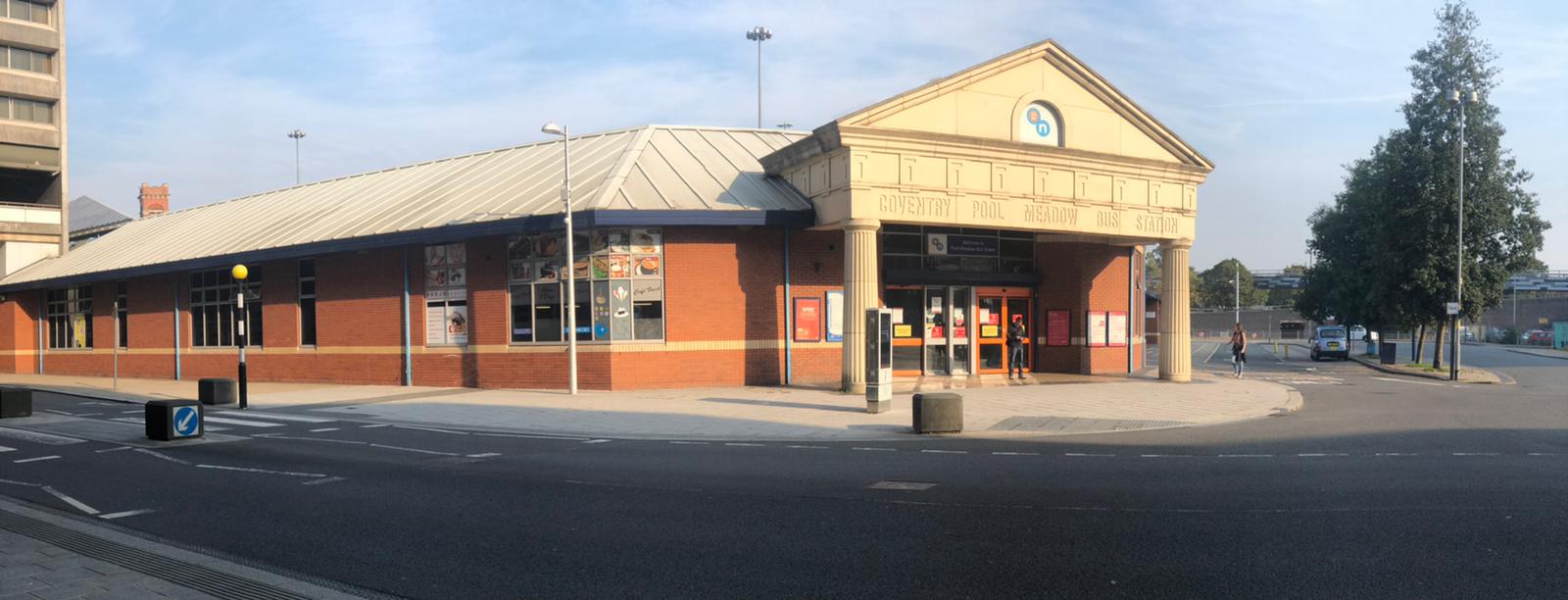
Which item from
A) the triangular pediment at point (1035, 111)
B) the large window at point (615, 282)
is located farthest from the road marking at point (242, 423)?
the triangular pediment at point (1035, 111)

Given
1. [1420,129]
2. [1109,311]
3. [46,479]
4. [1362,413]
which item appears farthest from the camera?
[1420,129]

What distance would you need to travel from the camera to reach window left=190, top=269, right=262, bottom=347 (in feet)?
105

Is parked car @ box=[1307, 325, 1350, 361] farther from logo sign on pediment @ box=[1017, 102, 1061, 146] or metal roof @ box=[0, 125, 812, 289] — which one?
metal roof @ box=[0, 125, 812, 289]

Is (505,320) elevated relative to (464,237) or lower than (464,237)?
lower

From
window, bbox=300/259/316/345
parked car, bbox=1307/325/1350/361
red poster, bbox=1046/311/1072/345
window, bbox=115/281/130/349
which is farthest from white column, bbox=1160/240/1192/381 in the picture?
window, bbox=115/281/130/349

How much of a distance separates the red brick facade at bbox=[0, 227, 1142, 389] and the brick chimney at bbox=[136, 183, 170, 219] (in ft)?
102

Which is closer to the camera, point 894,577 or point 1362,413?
point 894,577

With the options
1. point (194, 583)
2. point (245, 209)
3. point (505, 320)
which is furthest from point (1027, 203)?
point (245, 209)

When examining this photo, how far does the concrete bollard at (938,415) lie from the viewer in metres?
15.5

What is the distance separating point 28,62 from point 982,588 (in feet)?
177

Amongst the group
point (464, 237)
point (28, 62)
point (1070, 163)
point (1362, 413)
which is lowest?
point (1362, 413)

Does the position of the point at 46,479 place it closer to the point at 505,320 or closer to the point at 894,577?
the point at 894,577

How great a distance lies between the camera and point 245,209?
39.6 metres

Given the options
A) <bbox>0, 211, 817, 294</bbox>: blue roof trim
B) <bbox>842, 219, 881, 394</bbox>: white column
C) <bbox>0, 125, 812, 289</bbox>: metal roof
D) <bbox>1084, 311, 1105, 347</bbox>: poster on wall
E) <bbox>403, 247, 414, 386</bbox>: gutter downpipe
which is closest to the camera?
<bbox>842, 219, 881, 394</bbox>: white column
